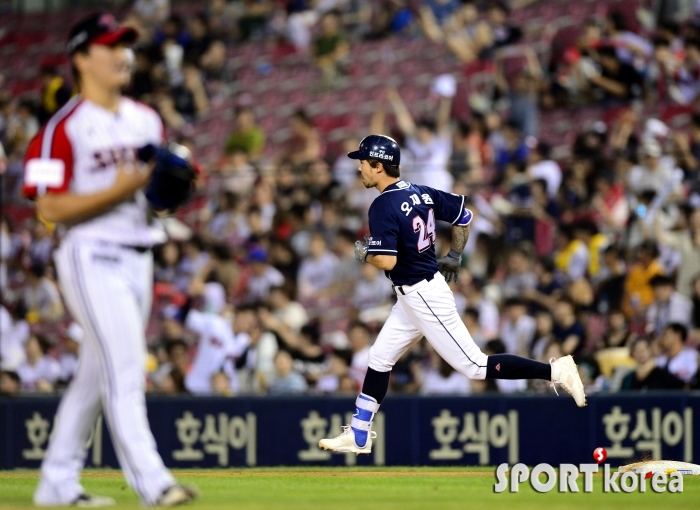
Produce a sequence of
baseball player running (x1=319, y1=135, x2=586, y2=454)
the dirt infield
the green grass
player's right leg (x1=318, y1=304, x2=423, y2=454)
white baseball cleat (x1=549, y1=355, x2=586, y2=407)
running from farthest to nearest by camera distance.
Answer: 1. the dirt infield
2. player's right leg (x1=318, y1=304, x2=423, y2=454)
3. white baseball cleat (x1=549, y1=355, x2=586, y2=407)
4. baseball player running (x1=319, y1=135, x2=586, y2=454)
5. the green grass

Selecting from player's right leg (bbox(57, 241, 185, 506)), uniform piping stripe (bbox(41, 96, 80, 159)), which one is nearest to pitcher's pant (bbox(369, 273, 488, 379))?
player's right leg (bbox(57, 241, 185, 506))

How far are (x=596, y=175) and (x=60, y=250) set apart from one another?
796 cm

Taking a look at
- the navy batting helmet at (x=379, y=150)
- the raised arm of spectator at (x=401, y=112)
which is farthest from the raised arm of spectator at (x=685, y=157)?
the navy batting helmet at (x=379, y=150)

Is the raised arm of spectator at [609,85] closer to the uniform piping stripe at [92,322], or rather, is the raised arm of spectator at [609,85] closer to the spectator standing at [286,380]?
the spectator standing at [286,380]

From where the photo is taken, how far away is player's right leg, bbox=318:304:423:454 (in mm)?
7508

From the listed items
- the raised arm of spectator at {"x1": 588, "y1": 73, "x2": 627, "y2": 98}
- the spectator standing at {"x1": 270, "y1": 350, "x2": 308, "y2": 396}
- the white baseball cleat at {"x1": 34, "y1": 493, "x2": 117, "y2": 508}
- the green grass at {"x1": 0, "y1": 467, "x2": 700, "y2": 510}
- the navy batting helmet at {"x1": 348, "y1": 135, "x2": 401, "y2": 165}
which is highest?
the raised arm of spectator at {"x1": 588, "y1": 73, "x2": 627, "y2": 98}

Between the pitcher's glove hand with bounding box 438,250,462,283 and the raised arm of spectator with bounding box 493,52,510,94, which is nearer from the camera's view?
the pitcher's glove hand with bounding box 438,250,462,283

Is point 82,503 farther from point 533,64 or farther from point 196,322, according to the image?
point 533,64

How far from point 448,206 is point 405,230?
475 millimetres

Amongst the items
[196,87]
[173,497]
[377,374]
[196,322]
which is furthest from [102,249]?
[196,87]

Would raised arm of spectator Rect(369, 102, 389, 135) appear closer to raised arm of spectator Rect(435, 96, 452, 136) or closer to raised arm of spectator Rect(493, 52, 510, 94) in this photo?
raised arm of spectator Rect(435, 96, 452, 136)

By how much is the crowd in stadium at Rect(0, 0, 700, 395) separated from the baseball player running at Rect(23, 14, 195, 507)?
5825 millimetres

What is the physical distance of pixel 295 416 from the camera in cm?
1092

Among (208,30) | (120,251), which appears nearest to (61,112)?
(120,251)
